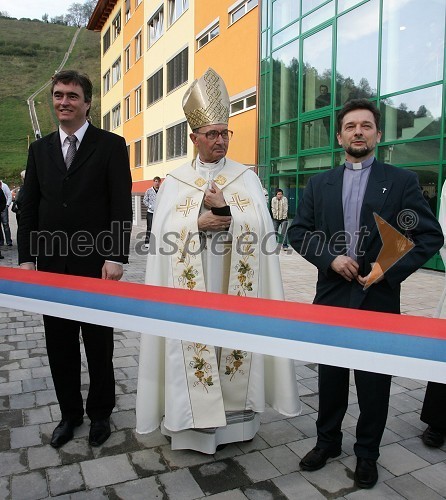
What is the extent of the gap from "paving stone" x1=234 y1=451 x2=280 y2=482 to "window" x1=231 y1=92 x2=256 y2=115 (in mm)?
14204

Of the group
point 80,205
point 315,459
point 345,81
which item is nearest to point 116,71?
point 345,81

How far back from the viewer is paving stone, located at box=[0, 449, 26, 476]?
2593 millimetres

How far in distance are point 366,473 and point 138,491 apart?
44.4 inches

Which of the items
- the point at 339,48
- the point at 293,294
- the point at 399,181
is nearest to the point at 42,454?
the point at 399,181

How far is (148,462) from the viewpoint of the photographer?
8.92ft

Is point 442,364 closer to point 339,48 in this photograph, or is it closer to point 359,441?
point 359,441

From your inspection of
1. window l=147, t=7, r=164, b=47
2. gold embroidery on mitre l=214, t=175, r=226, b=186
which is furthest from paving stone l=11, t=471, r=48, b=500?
window l=147, t=7, r=164, b=47

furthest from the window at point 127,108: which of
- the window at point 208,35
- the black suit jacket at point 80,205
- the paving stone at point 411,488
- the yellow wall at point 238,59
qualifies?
the paving stone at point 411,488

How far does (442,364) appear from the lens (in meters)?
1.52

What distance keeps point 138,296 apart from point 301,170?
12.5m

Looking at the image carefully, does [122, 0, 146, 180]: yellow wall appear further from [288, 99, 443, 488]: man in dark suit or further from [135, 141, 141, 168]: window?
[288, 99, 443, 488]: man in dark suit

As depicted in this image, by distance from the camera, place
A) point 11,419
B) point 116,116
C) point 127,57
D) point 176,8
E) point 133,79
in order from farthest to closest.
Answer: point 116,116, point 127,57, point 133,79, point 176,8, point 11,419

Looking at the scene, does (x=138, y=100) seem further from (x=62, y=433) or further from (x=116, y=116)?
(x=62, y=433)

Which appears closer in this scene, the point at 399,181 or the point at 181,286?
the point at 399,181
